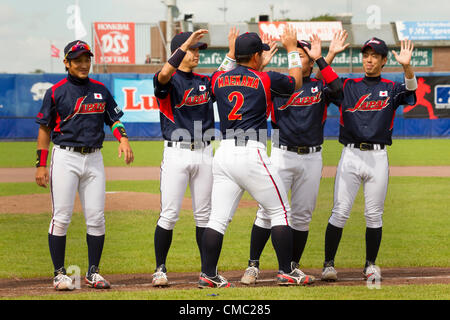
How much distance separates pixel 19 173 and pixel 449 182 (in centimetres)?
1088

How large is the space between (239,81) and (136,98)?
72.8 feet

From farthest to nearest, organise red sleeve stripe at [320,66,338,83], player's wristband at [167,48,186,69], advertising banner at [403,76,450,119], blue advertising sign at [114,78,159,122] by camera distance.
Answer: advertising banner at [403,76,450,119] < blue advertising sign at [114,78,159,122] < red sleeve stripe at [320,66,338,83] < player's wristband at [167,48,186,69]

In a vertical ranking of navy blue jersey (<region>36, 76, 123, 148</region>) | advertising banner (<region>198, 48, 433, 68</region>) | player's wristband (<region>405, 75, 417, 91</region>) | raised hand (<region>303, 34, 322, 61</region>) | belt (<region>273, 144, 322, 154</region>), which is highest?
advertising banner (<region>198, 48, 433, 68</region>)

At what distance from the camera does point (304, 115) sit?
19.0 feet

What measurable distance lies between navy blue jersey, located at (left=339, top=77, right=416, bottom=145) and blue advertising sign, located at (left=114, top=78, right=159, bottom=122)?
21.2 m

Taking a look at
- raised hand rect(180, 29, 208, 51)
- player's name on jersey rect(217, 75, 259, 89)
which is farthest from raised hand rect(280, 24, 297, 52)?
raised hand rect(180, 29, 208, 51)

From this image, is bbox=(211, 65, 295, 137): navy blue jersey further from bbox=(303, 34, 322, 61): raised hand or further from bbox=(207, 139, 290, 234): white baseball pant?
bbox=(303, 34, 322, 61): raised hand

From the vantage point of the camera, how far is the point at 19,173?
16.7 meters

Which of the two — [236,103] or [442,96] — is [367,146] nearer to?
[236,103]

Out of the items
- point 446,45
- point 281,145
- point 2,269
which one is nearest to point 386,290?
Answer: point 281,145

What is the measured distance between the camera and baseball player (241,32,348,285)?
18.8ft

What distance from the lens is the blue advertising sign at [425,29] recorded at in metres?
43.5

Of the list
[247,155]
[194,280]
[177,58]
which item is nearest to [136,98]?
[194,280]
